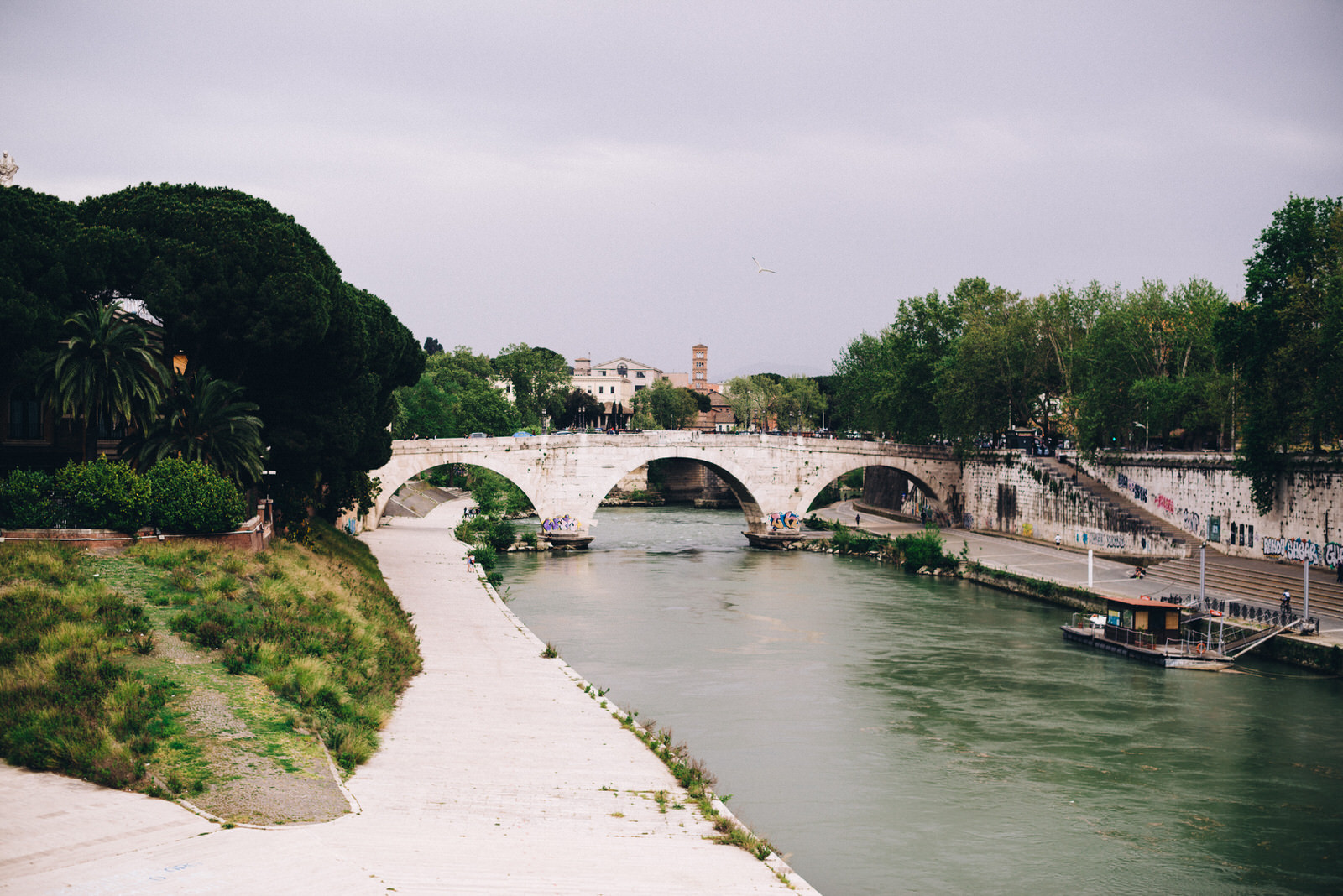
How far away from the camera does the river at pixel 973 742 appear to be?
14.2 meters

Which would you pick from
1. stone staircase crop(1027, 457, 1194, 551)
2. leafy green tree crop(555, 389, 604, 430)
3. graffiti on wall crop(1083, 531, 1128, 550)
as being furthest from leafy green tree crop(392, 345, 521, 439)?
graffiti on wall crop(1083, 531, 1128, 550)

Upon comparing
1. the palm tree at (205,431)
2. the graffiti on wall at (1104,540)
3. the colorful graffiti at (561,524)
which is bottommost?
the colorful graffiti at (561,524)

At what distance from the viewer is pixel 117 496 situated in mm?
18719

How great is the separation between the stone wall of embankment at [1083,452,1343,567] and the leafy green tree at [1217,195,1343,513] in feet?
2.75

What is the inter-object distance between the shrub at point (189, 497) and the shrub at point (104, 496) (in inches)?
12.5

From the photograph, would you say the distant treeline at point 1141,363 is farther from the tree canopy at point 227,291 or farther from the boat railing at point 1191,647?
the tree canopy at point 227,291

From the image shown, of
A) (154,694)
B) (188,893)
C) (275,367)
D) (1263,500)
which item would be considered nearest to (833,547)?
(1263,500)

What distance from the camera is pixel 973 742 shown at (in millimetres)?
19172

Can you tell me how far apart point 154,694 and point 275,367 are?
12.7m

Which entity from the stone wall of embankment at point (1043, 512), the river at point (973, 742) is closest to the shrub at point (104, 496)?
the river at point (973, 742)

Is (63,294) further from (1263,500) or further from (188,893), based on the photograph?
(1263,500)

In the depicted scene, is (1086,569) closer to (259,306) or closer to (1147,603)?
(1147,603)

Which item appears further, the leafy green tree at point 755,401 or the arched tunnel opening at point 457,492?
the leafy green tree at point 755,401

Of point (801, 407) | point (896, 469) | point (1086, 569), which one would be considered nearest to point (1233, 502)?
point (1086, 569)
